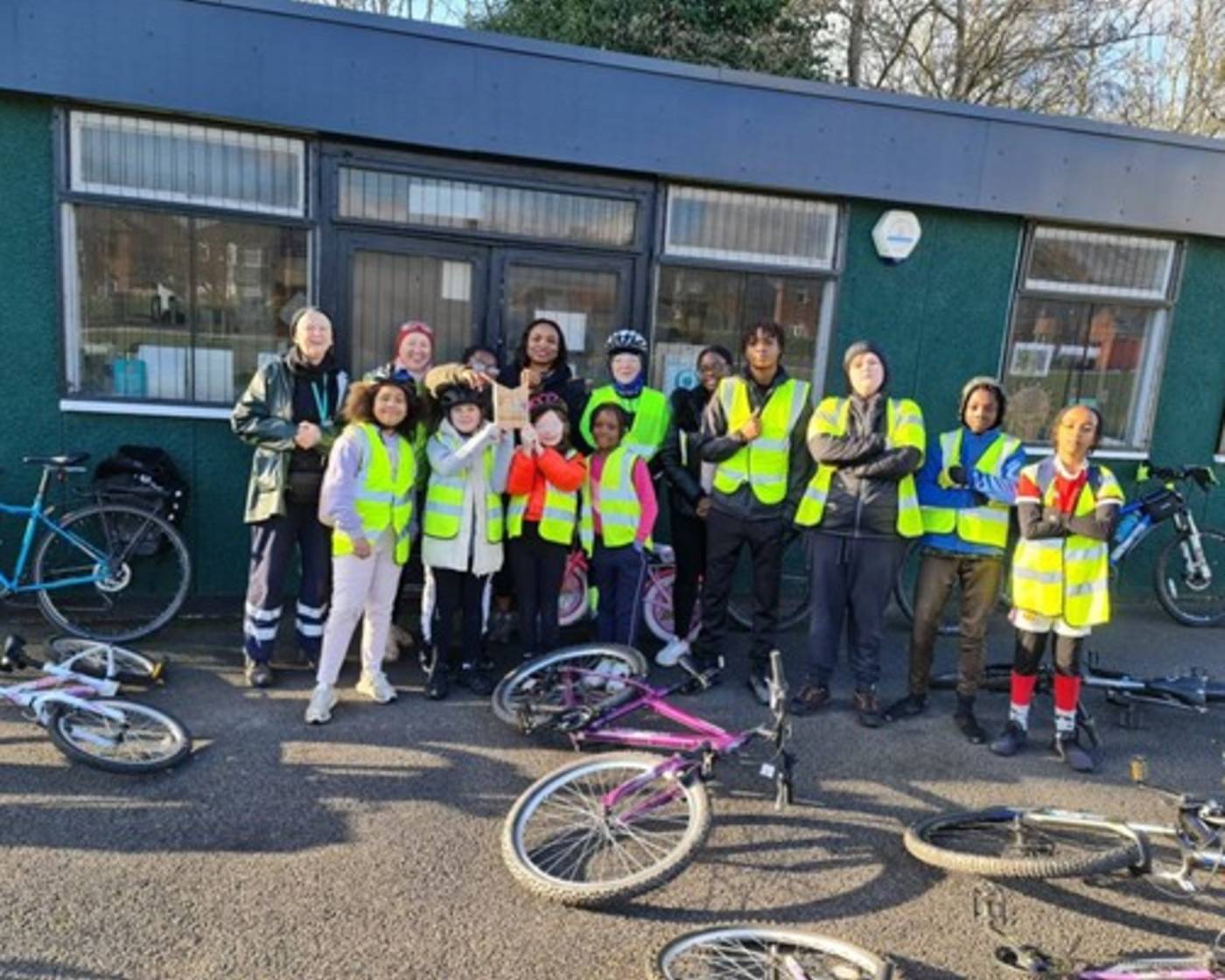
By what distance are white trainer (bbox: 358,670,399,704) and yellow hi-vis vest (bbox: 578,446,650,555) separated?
1251 millimetres

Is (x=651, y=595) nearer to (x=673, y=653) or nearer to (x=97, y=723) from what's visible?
(x=673, y=653)

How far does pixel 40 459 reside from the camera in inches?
191

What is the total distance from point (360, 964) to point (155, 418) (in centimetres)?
384

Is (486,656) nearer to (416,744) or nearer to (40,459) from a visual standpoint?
(416,744)

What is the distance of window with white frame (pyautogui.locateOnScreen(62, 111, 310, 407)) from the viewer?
5227 millimetres

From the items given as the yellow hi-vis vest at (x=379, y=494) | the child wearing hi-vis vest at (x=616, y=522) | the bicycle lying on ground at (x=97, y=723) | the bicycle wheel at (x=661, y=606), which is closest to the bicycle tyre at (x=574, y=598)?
the bicycle wheel at (x=661, y=606)

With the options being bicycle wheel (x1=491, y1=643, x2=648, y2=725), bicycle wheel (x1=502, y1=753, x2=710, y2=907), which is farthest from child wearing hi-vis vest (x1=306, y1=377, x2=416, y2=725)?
bicycle wheel (x1=502, y1=753, x2=710, y2=907)

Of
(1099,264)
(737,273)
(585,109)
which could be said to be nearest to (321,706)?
(585,109)

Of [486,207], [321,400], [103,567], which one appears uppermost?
[486,207]

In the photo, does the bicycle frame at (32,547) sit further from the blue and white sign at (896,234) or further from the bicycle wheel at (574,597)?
the blue and white sign at (896,234)

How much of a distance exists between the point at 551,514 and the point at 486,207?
2.25 meters

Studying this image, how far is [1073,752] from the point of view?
14.4 feet

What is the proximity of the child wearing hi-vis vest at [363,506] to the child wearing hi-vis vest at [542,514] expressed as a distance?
22.3 inches

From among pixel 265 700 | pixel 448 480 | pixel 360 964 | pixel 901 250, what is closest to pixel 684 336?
pixel 901 250
